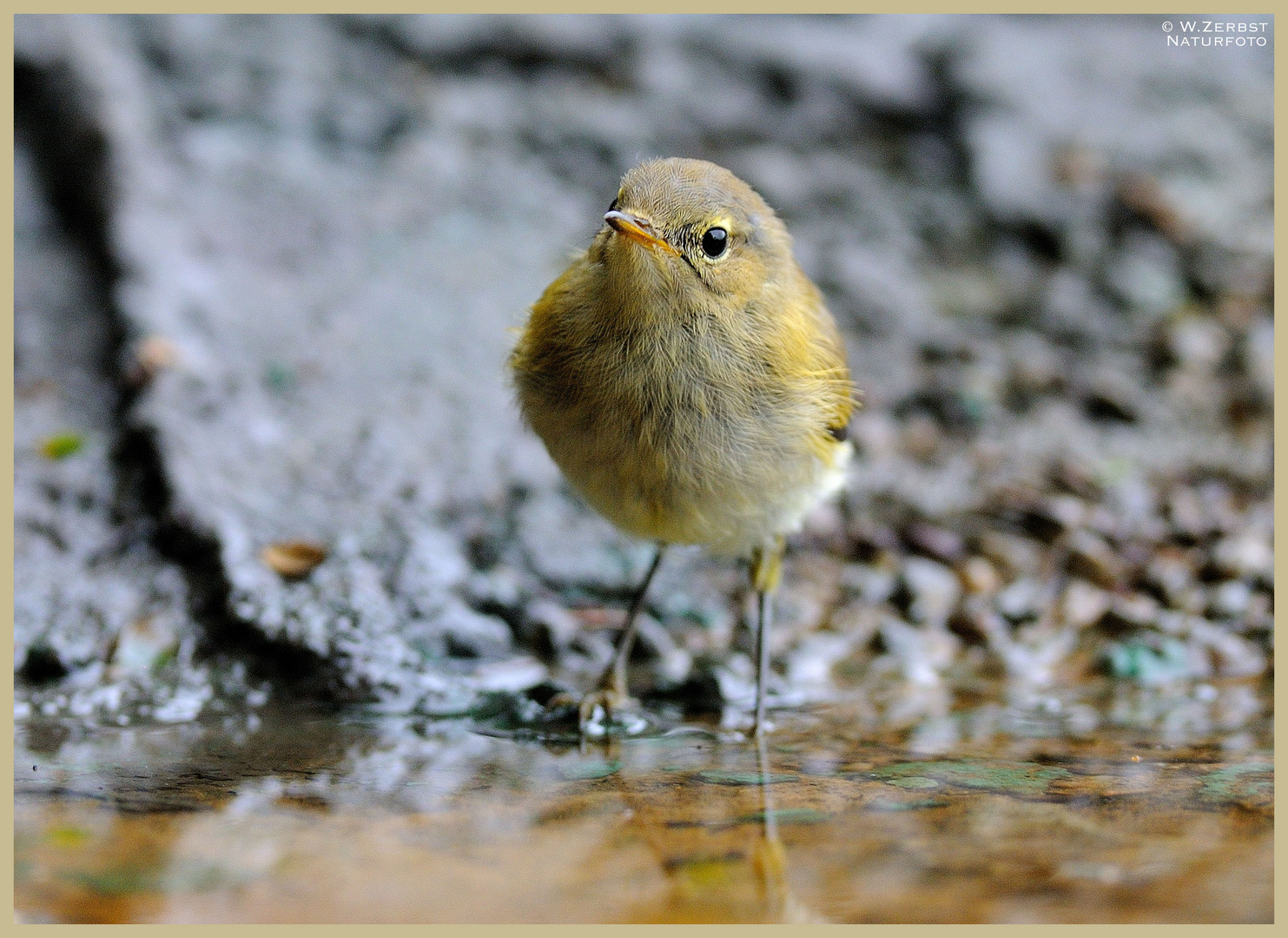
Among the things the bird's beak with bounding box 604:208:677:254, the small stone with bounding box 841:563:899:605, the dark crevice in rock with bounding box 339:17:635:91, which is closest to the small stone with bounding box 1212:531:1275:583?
the small stone with bounding box 841:563:899:605

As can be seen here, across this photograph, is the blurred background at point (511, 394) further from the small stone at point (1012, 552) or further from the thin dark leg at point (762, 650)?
the thin dark leg at point (762, 650)

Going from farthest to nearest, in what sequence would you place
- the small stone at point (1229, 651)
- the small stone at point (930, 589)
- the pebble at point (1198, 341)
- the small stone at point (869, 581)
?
the pebble at point (1198, 341)
the small stone at point (869, 581)
the small stone at point (930, 589)
the small stone at point (1229, 651)

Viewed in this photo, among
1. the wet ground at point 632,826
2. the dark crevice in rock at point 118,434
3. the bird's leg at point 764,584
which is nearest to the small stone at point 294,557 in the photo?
the dark crevice in rock at point 118,434

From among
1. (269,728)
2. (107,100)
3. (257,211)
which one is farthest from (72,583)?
(107,100)

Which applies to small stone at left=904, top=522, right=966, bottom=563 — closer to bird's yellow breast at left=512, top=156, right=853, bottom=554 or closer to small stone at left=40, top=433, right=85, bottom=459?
bird's yellow breast at left=512, top=156, right=853, bottom=554

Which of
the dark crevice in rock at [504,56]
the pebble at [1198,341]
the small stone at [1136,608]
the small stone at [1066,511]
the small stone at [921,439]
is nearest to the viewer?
the small stone at [1136,608]

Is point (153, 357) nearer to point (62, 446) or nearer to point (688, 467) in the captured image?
point (62, 446)
